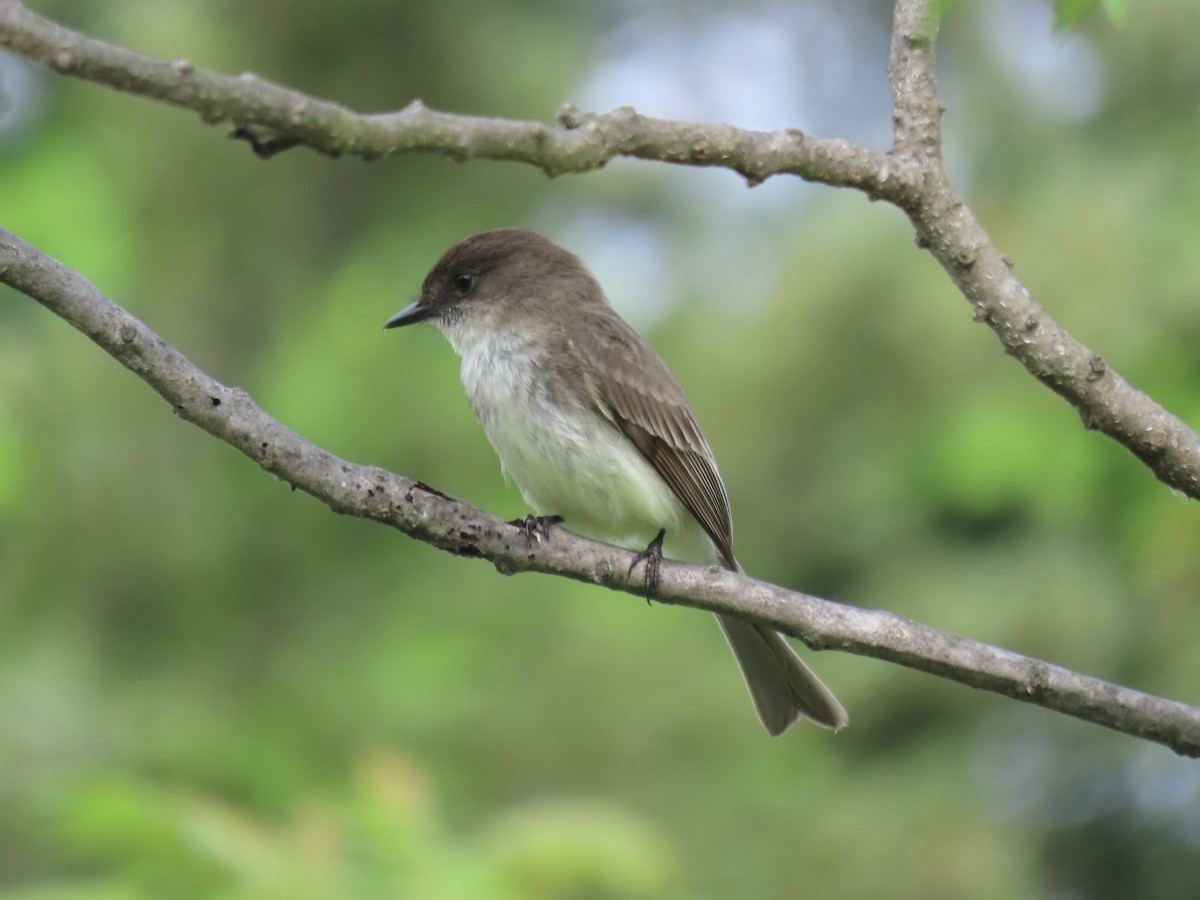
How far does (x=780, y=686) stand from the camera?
4312 mm

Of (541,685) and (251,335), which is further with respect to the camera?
(251,335)

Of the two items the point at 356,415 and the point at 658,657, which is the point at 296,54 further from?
the point at 658,657

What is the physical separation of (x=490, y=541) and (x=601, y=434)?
4.49 feet

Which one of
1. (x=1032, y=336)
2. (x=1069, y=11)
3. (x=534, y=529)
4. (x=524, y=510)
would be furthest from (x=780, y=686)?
(x=524, y=510)

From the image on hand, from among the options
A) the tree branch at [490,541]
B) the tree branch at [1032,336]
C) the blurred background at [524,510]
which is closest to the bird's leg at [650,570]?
the tree branch at [490,541]

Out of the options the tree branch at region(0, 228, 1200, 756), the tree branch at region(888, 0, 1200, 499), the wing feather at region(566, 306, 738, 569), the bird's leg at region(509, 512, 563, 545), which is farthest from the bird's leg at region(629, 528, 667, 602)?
the wing feather at region(566, 306, 738, 569)

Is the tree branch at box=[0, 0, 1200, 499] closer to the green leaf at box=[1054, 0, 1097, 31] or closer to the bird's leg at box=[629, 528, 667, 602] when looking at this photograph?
the green leaf at box=[1054, 0, 1097, 31]

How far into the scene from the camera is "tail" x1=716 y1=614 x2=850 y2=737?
4219mm

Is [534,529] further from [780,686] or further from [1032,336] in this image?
[780,686]

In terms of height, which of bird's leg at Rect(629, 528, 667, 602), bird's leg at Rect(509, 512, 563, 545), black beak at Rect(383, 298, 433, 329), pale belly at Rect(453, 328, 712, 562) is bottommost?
bird's leg at Rect(629, 528, 667, 602)

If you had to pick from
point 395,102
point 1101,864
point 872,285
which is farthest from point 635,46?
point 1101,864

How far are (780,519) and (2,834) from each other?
425 cm

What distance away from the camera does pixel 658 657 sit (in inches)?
302

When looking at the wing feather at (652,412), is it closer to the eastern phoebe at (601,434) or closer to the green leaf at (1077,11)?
the eastern phoebe at (601,434)
